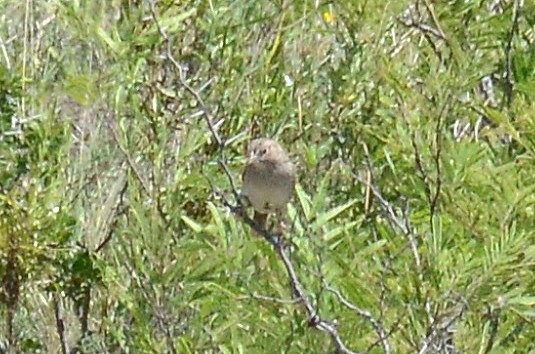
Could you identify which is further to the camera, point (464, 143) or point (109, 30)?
point (109, 30)

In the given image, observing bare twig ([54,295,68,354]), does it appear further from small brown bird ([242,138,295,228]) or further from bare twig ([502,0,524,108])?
bare twig ([502,0,524,108])

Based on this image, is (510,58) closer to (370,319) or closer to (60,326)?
(370,319)

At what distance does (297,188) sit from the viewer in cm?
267

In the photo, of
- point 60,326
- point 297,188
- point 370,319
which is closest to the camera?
point 370,319

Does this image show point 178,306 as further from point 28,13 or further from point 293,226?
point 28,13

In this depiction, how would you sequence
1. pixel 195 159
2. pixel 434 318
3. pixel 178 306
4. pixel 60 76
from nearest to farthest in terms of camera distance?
pixel 434 318 < pixel 178 306 < pixel 195 159 < pixel 60 76

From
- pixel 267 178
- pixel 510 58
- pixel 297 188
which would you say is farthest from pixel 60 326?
pixel 510 58

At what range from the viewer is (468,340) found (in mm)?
2352

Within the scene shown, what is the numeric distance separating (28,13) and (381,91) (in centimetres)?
118

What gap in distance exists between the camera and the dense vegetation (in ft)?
7.86

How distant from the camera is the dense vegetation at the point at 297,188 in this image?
2395mm

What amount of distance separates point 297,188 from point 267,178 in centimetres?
101

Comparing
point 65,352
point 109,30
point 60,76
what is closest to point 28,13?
point 60,76

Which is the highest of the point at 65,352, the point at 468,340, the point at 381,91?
the point at 381,91
